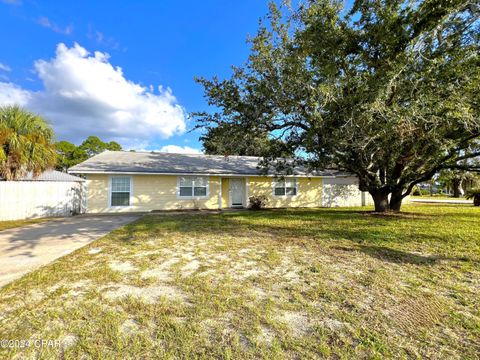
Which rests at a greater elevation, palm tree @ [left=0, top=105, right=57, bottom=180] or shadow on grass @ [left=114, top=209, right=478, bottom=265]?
palm tree @ [left=0, top=105, right=57, bottom=180]

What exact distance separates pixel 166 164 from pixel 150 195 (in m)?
2.28

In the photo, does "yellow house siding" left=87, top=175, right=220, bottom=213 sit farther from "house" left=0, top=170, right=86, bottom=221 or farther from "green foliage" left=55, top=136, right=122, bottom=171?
"green foliage" left=55, top=136, right=122, bottom=171

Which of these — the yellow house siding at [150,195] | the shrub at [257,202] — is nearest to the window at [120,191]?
the yellow house siding at [150,195]

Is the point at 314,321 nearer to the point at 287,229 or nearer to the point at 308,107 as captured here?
the point at 287,229

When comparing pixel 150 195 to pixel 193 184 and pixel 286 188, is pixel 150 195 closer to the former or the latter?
pixel 193 184

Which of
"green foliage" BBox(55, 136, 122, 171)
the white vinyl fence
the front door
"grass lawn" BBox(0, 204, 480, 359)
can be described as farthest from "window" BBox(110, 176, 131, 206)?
"green foliage" BBox(55, 136, 122, 171)

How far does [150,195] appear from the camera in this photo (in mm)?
13820

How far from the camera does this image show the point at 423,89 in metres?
6.59

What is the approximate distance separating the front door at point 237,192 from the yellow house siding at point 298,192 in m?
0.48

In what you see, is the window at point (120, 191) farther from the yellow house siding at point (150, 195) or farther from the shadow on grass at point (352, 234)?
the shadow on grass at point (352, 234)

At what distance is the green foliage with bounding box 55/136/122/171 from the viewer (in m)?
35.6

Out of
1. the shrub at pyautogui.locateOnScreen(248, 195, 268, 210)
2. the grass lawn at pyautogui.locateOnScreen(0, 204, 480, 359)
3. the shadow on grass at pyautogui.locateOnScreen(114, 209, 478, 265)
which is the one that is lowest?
the grass lawn at pyautogui.locateOnScreen(0, 204, 480, 359)

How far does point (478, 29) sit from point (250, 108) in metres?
6.74

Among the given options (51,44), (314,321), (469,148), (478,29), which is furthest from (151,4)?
(469,148)
